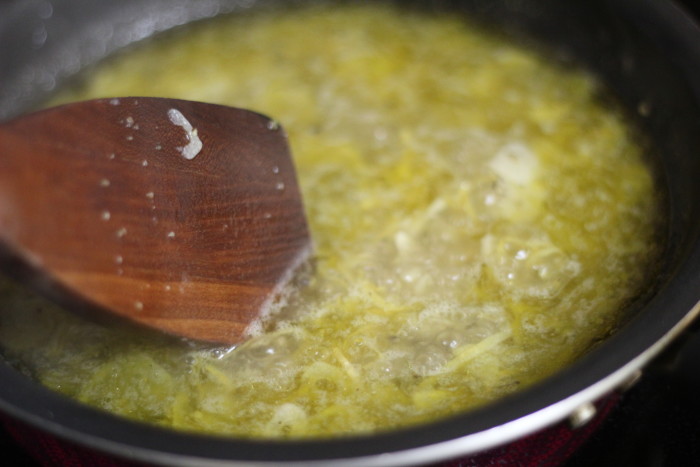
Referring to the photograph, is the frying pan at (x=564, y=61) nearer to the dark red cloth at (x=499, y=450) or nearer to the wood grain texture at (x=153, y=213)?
the dark red cloth at (x=499, y=450)

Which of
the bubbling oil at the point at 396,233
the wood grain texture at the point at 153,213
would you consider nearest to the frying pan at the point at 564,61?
the bubbling oil at the point at 396,233

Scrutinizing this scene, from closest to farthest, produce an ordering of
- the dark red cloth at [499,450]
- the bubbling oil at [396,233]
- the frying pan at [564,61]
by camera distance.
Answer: the frying pan at [564,61] → the dark red cloth at [499,450] → the bubbling oil at [396,233]

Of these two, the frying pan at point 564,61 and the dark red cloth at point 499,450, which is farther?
the dark red cloth at point 499,450

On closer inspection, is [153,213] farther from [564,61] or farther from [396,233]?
[564,61]

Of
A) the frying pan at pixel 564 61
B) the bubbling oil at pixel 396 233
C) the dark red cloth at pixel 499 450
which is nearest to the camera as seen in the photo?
the frying pan at pixel 564 61

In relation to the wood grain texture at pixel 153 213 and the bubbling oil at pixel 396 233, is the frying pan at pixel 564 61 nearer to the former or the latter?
the bubbling oil at pixel 396 233
